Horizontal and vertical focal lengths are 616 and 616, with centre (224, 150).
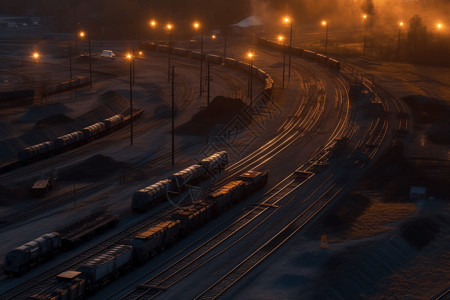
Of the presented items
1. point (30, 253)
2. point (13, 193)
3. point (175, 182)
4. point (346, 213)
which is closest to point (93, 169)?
point (13, 193)

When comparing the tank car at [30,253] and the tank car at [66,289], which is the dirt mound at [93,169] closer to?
the tank car at [30,253]

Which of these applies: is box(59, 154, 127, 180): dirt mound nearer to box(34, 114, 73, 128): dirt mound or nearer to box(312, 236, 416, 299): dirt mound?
box(34, 114, 73, 128): dirt mound

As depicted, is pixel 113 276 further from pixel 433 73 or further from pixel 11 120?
pixel 433 73

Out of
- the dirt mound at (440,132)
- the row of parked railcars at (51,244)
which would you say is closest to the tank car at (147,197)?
the row of parked railcars at (51,244)

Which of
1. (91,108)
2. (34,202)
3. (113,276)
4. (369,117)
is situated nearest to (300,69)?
(369,117)

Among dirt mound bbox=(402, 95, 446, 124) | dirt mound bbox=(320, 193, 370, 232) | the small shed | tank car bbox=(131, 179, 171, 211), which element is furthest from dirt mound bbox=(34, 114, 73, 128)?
dirt mound bbox=(402, 95, 446, 124)

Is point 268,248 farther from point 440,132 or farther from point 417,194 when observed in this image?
point 440,132
